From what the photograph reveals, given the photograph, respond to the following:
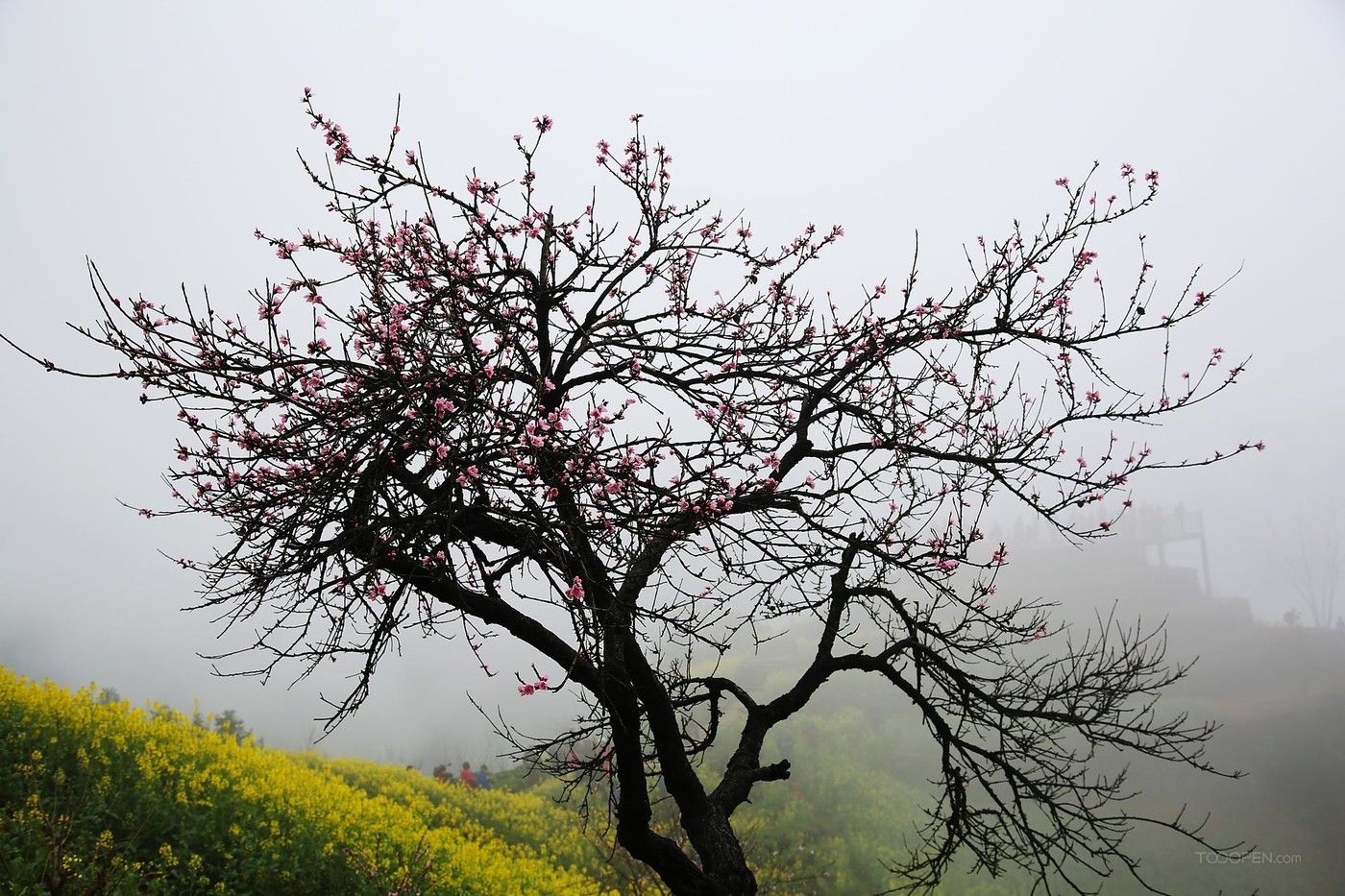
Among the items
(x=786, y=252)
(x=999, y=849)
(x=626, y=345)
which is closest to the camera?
(x=626, y=345)

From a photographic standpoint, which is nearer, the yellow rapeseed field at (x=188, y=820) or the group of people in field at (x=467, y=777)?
the yellow rapeseed field at (x=188, y=820)

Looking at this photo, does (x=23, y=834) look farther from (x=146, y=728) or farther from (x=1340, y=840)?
(x=1340, y=840)

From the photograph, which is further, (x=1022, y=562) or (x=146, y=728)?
(x=1022, y=562)

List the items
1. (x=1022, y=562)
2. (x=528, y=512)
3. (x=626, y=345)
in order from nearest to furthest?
(x=528, y=512) → (x=626, y=345) → (x=1022, y=562)

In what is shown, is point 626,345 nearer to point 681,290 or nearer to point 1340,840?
point 681,290

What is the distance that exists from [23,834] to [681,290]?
6.50 metres

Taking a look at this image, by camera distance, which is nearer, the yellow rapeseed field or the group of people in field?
the yellow rapeseed field

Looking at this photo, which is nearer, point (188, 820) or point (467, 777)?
point (188, 820)

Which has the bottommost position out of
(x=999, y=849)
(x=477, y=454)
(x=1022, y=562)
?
(x=999, y=849)

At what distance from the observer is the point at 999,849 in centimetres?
540

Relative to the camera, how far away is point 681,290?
18.0 ft

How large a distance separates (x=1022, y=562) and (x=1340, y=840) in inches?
883

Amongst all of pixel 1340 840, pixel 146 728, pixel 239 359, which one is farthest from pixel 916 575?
pixel 1340 840

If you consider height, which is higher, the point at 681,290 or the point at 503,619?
the point at 681,290
